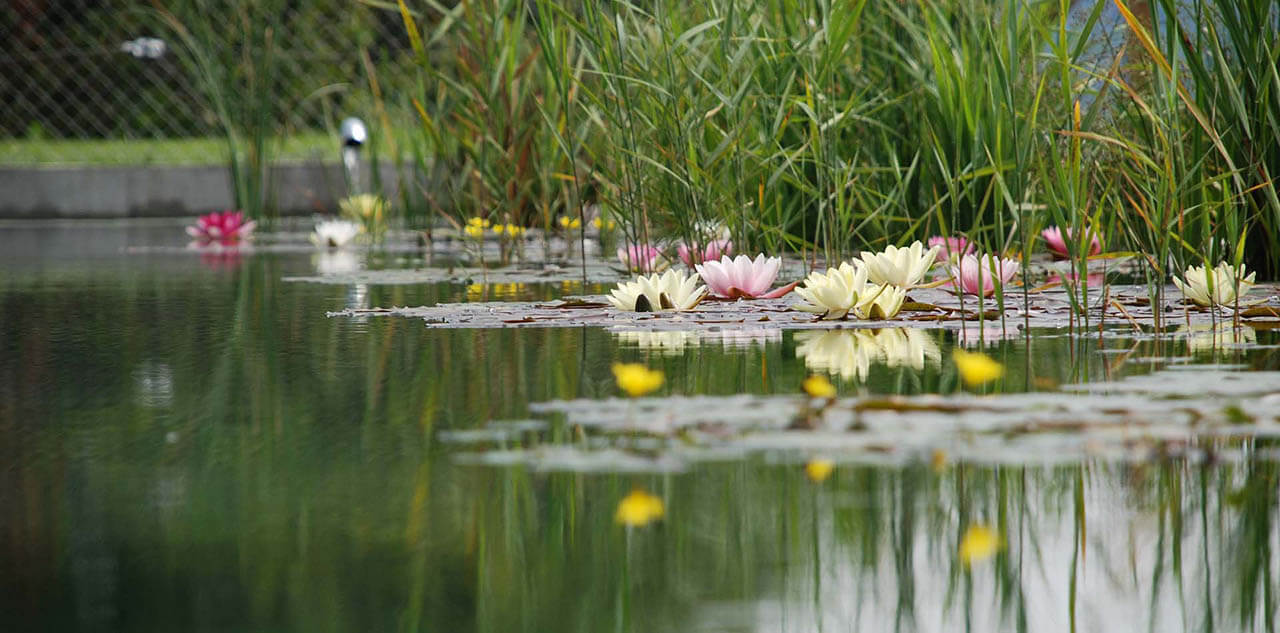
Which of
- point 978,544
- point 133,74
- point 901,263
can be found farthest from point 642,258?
point 133,74

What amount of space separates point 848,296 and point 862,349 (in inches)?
8.4

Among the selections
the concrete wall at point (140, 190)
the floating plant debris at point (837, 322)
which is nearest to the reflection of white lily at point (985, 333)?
the floating plant debris at point (837, 322)

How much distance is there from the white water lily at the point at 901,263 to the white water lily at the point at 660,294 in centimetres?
26

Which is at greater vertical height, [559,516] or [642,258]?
[642,258]

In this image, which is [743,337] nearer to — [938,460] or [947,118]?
[938,460]

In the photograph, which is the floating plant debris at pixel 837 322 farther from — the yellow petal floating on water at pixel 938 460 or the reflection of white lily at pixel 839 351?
the yellow petal floating on water at pixel 938 460

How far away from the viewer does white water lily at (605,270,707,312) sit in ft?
8.12

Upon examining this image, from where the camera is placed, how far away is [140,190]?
876cm

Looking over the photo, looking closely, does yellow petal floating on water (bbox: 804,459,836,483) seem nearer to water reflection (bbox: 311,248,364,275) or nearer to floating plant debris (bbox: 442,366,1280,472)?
floating plant debris (bbox: 442,366,1280,472)

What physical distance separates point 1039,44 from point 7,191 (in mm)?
6290

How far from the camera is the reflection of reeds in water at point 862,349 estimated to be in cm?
190

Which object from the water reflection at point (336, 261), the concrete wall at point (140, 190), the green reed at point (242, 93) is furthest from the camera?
the concrete wall at point (140, 190)

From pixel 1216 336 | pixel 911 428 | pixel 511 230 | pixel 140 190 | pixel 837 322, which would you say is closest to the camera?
pixel 911 428

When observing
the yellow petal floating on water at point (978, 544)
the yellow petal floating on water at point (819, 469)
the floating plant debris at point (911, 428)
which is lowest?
the yellow petal floating on water at point (978, 544)
